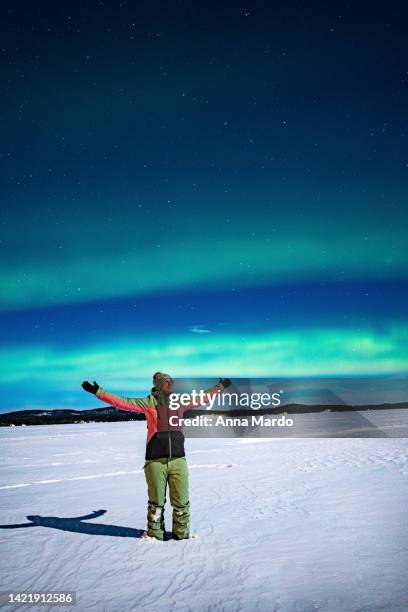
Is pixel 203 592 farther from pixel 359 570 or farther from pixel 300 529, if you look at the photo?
pixel 300 529

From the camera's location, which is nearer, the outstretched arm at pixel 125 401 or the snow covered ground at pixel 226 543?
the snow covered ground at pixel 226 543

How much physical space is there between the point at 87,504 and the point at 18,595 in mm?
4090

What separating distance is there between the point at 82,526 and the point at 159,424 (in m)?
2.31

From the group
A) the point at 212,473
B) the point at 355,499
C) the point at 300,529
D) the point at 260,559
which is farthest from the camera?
the point at 212,473

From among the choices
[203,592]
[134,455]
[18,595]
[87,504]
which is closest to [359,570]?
[203,592]

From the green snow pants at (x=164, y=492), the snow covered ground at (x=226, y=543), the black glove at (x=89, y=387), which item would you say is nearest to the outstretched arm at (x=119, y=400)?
the black glove at (x=89, y=387)

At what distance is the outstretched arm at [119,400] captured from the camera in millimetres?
5059

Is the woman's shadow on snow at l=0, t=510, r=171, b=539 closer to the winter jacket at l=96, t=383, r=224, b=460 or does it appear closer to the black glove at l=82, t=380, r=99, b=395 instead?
the winter jacket at l=96, t=383, r=224, b=460

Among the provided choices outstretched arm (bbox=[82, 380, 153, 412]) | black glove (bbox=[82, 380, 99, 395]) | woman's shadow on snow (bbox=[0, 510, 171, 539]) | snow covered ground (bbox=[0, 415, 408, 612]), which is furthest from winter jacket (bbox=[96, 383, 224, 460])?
woman's shadow on snow (bbox=[0, 510, 171, 539])

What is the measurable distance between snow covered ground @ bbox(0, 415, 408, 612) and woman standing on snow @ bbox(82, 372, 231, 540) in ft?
0.91

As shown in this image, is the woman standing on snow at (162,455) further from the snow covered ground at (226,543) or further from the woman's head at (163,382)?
the snow covered ground at (226,543)

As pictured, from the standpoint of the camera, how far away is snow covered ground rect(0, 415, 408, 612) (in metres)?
4.05

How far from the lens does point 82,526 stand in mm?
6598

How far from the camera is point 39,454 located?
691 inches
